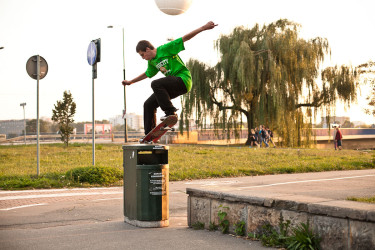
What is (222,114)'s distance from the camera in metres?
33.2

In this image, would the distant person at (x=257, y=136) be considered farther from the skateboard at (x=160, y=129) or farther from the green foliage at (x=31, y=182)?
the skateboard at (x=160, y=129)

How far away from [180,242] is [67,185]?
7127 millimetres

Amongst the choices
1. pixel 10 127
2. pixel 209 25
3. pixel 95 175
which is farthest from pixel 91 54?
pixel 10 127

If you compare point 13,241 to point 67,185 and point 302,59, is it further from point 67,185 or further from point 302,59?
point 302,59

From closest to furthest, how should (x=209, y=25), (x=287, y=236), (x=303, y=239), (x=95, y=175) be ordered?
1. (x=303, y=239)
2. (x=287, y=236)
3. (x=209, y=25)
4. (x=95, y=175)

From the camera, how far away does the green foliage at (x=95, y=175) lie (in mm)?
12094

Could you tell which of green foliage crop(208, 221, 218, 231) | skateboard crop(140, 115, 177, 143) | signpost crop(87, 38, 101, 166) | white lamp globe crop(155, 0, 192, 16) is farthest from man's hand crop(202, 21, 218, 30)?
signpost crop(87, 38, 101, 166)

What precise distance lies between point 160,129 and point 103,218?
6.89 ft

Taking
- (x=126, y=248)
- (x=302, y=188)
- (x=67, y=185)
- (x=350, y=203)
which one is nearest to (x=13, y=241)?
(x=126, y=248)

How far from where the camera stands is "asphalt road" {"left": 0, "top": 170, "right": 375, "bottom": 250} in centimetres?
518

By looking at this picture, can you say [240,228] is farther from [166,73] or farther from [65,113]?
[65,113]

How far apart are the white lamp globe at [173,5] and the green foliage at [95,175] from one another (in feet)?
17.6

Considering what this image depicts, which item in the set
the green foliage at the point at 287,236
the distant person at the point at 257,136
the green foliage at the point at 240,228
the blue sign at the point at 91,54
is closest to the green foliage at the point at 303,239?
the green foliage at the point at 287,236

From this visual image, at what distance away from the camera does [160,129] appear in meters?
6.27
